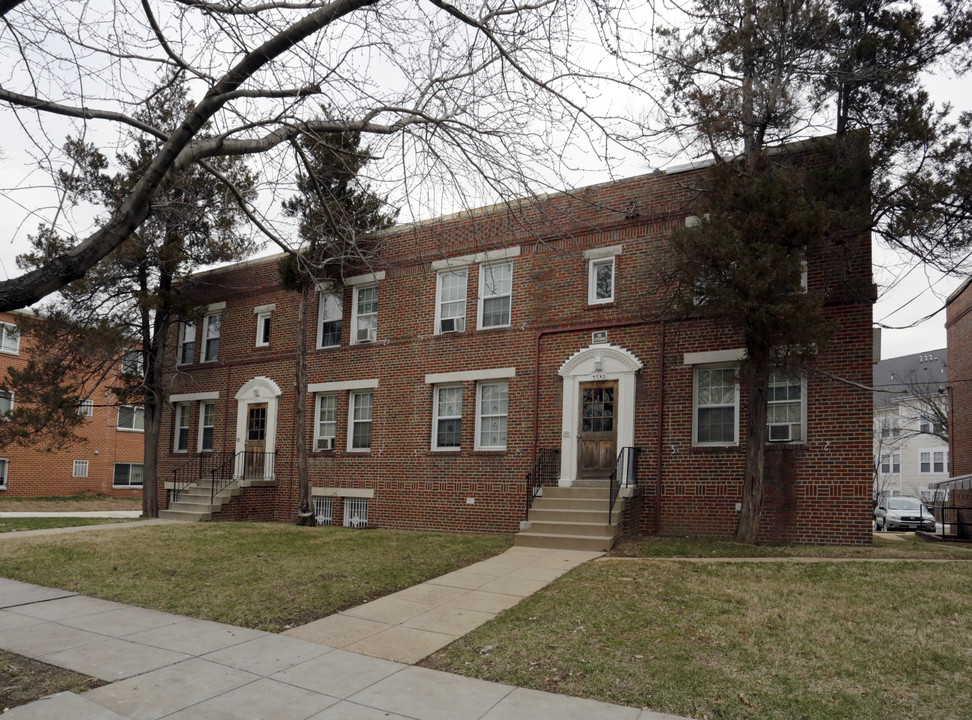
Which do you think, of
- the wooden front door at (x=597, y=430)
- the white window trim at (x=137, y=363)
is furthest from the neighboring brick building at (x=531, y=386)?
the white window trim at (x=137, y=363)

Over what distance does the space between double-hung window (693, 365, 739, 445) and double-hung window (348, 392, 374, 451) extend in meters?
8.31

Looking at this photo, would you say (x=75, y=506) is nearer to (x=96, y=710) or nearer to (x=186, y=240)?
(x=186, y=240)

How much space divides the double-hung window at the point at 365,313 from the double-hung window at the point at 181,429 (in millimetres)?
7686

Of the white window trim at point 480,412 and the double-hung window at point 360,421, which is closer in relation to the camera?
the white window trim at point 480,412

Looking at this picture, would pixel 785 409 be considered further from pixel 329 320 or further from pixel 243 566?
pixel 329 320

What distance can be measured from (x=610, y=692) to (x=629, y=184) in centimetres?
1155

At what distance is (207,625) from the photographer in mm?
7492

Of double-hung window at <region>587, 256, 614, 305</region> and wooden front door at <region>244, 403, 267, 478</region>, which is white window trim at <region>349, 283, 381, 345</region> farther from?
double-hung window at <region>587, 256, 614, 305</region>

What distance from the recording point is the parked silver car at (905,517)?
2897cm

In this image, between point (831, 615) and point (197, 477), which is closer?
point (831, 615)

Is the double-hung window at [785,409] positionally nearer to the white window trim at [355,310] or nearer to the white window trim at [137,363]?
the white window trim at [355,310]

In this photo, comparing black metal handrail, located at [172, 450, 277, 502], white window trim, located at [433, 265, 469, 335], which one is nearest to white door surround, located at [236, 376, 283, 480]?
black metal handrail, located at [172, 450, 277, 502]

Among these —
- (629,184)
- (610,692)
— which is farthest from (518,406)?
(610,692)

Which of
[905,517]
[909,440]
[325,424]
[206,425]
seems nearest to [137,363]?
[206,425]
